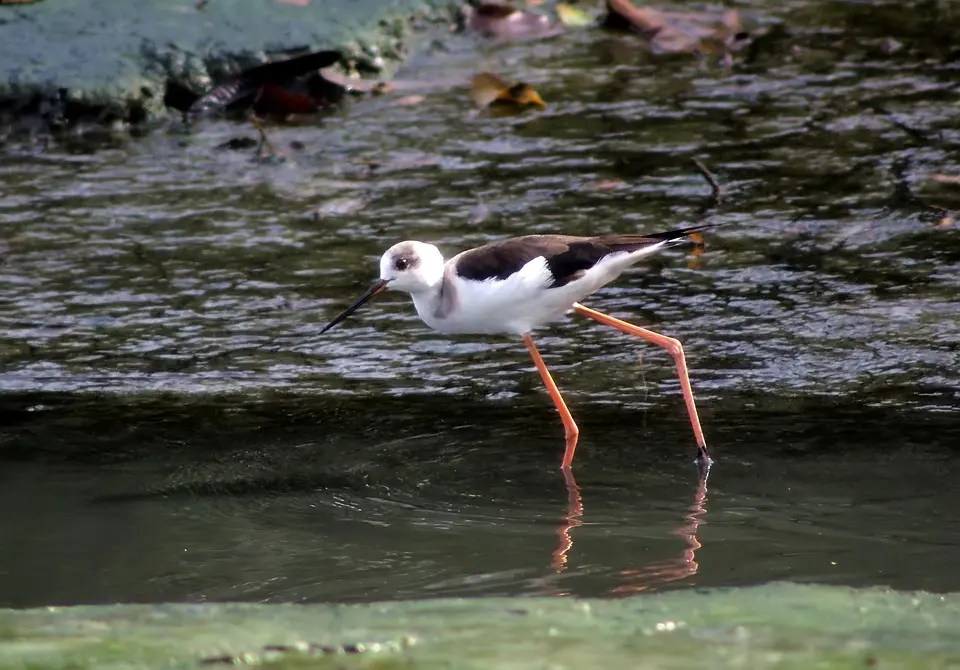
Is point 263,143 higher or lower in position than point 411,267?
lower

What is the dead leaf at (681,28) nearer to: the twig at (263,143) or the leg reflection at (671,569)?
the twig at (263,143)

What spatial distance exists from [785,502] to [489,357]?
1816 mm

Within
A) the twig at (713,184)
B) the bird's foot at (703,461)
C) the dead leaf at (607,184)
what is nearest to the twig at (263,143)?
the dead leaf at (607,184)

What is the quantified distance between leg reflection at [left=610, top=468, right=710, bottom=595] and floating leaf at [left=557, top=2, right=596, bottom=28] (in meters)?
6.31

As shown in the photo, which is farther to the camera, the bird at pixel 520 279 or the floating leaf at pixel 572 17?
the floating leaf at pixel 572 17

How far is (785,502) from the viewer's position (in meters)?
4.47

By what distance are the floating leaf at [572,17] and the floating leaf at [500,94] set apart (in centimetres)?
153

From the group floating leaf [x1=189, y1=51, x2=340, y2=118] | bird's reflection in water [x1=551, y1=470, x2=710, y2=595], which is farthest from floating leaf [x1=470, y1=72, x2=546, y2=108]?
bird's reflection in water [x1=551, y1=470, x2=710, y2=595]

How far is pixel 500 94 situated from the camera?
8.73 metres

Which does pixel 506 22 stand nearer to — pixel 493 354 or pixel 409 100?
pixel 409 100

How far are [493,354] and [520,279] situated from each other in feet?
3.09

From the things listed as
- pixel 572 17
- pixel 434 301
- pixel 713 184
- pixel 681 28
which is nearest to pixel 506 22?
pixel 572 17

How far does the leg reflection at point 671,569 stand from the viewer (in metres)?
3.95

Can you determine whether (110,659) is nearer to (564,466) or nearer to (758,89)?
(564,466)
